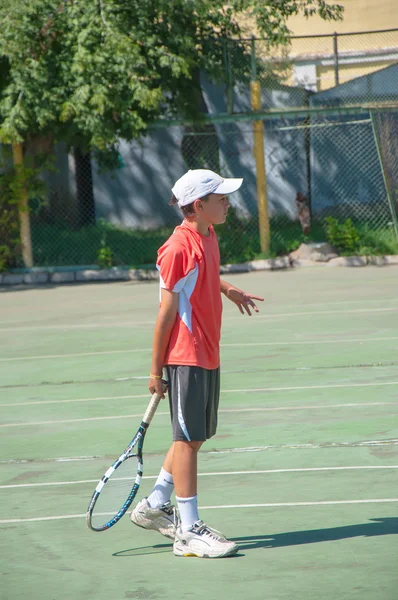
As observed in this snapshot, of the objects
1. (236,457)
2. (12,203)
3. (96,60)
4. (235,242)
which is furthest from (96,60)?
(236,457)

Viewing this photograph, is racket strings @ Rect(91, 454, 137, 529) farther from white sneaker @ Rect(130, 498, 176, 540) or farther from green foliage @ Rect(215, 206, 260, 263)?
green foliage @ Rect(215, 206, 260, 263)

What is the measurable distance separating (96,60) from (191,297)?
538 inches

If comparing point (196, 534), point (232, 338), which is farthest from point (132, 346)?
point (196, 534)

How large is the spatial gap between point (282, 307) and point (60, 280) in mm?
6698

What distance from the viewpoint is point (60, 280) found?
66.1ft

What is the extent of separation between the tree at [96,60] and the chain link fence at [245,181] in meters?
1.34

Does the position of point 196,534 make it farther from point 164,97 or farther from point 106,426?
point 164,97

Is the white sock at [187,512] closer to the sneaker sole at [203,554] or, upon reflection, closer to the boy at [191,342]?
the boy at [191,342]

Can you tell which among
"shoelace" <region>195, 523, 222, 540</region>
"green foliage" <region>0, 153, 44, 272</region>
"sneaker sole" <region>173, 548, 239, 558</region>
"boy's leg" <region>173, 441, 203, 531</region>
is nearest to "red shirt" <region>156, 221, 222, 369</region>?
"boy's leg" <region>173, 441, 203, 531</region>

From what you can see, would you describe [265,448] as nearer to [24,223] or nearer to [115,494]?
[115,494]

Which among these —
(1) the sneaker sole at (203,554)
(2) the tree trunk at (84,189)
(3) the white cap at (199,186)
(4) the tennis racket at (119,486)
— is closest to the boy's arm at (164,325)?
(4) the tennis racket at (119,486)

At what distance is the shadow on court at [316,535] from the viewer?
529cm

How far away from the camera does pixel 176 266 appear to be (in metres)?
5.19

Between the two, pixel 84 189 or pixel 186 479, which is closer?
pixel 186 479
